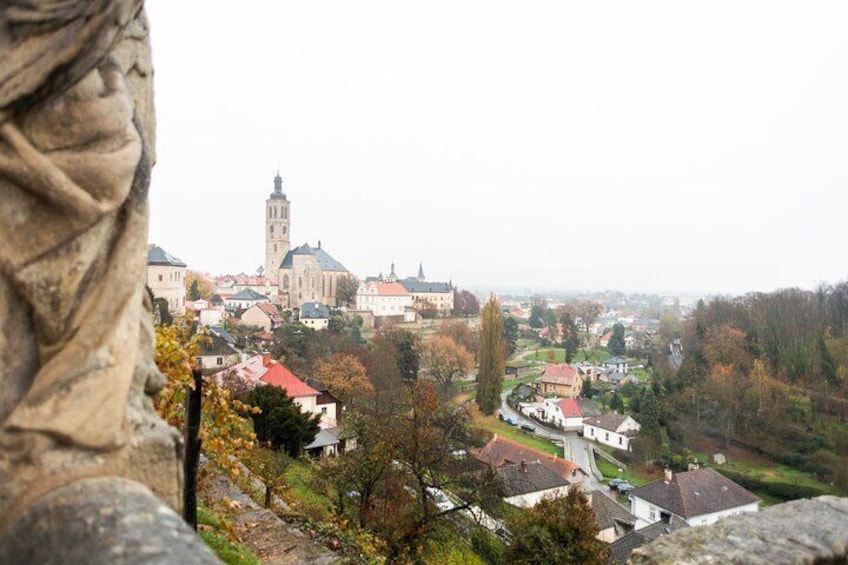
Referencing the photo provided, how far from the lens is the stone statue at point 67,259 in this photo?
1.75 m

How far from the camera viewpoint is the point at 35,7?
1.75m

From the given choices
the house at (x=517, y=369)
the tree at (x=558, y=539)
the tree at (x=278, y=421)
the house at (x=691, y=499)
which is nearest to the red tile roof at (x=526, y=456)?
the house at (x=691, y=499)

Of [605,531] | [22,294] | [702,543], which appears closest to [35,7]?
[22,294]

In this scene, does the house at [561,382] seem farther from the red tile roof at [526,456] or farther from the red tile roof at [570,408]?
the red tile roof at [526,456]

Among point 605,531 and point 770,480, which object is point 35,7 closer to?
point 605,531

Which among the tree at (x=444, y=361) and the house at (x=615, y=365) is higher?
the tree at (x=444, y=361)

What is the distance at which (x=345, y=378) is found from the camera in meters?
33.2

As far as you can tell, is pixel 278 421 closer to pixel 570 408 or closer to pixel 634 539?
pixel 634 539

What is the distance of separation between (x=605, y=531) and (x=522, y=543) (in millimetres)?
11863

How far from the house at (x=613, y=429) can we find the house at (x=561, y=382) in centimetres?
1049

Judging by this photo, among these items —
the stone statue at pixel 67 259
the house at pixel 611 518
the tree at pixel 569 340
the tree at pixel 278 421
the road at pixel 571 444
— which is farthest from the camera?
the tree at pixel 569 340

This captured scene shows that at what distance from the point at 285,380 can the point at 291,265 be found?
2416 inches

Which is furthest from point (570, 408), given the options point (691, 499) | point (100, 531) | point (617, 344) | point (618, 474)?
point (100, 531)

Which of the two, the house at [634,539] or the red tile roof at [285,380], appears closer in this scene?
the house at [634,539]
